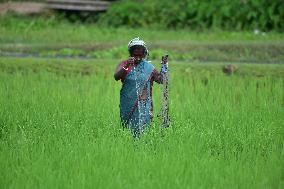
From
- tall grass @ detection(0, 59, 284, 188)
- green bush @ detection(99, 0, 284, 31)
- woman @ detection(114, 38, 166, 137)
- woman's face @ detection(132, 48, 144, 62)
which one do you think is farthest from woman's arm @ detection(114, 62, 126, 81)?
green bush @ detection(99, 0, 284, 31)

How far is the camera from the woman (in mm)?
6125

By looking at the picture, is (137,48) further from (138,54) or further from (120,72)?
(120,72)

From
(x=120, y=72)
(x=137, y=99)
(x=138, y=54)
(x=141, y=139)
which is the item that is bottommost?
(x=141, y=139)

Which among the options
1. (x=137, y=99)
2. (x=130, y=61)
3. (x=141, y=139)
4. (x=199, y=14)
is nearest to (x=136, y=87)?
(x=137, y=99)

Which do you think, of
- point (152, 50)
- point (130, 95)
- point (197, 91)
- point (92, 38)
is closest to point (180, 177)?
point (130, 95)

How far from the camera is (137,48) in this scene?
242 inches

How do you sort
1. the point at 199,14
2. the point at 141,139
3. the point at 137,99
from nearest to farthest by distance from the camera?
the point at 141,139
the point at 137,99
the point at 199,14

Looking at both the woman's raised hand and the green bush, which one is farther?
the green bush

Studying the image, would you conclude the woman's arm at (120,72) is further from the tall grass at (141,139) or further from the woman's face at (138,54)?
the tall grass at (141,139)

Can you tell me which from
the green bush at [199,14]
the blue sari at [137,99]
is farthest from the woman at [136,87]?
the green bush at [199,14]

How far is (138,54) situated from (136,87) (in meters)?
0.27

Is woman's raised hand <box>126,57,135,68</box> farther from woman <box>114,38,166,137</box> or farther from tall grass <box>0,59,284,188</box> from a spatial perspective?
tall grass <box>0,59,284,188</box>

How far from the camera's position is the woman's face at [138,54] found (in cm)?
614

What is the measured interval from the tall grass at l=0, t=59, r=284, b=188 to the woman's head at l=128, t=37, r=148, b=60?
594mm
